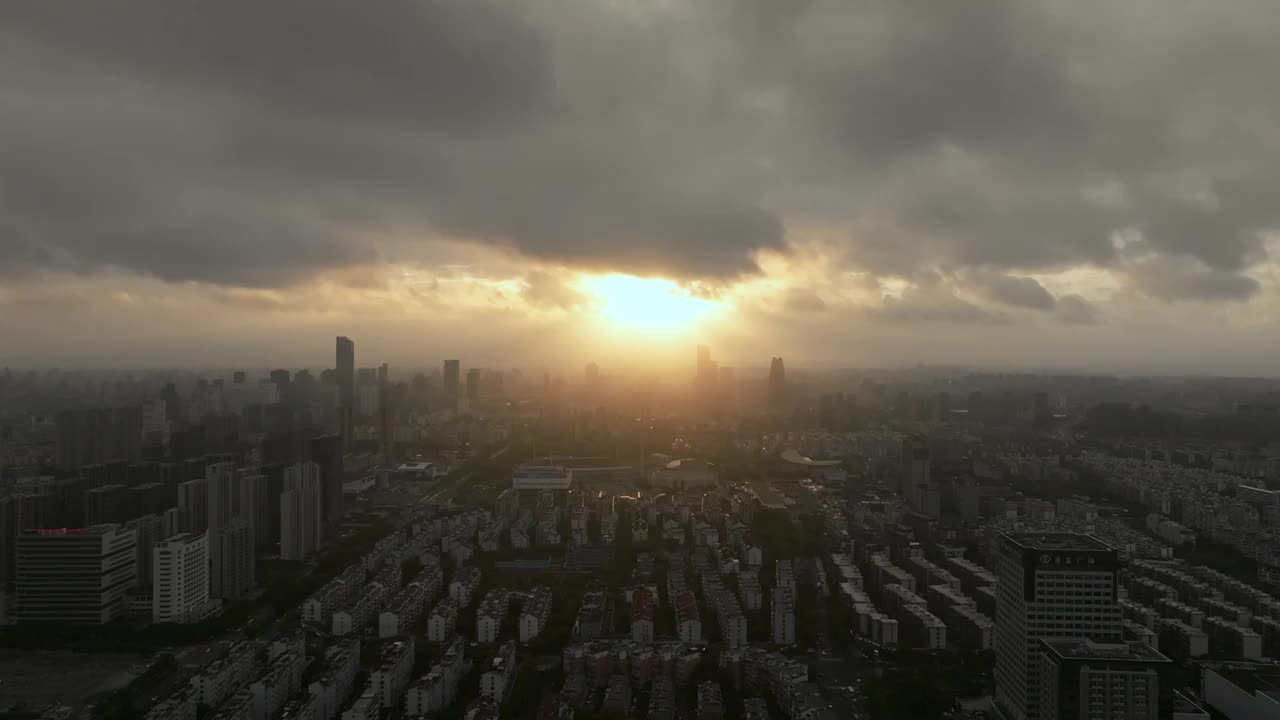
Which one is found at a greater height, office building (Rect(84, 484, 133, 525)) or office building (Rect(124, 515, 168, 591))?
office building (Rect(84, 484, 133, 525))

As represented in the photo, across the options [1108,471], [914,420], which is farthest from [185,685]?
[914,420]

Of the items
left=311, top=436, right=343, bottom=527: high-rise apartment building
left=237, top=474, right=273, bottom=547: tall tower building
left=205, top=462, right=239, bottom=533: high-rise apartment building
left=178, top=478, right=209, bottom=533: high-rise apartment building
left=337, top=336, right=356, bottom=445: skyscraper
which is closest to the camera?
left=178, top=478, right=209, bottom=533: high-rise apartment building

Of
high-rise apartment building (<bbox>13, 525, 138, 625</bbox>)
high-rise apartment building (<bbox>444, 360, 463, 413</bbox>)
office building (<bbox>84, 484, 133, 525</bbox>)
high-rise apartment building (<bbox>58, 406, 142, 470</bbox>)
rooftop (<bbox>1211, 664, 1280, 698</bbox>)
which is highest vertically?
high-rise apartment building (<bbox>444, 360, 463, 413</bbox>)

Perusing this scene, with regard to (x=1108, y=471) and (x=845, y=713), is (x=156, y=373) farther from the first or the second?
(x=1108, y=471)

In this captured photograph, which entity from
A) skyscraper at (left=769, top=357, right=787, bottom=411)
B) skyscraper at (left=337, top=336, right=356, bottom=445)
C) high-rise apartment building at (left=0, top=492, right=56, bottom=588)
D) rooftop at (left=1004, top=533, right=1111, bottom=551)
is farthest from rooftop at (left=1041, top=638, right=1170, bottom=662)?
skyscraper at (left=769, top=357, right=787, bottom=411)

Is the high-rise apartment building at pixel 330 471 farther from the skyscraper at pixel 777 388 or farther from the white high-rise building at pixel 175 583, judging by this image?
the skyscraper at pixel 777 388

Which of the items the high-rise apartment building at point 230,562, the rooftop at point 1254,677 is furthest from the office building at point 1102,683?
the high-rise apartment building at point 230,562

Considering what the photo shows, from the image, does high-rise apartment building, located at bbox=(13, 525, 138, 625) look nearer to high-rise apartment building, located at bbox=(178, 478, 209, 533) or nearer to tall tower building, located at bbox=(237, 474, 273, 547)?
high-rise apartment building, located at bbox=(178, 478, 209, 533)
